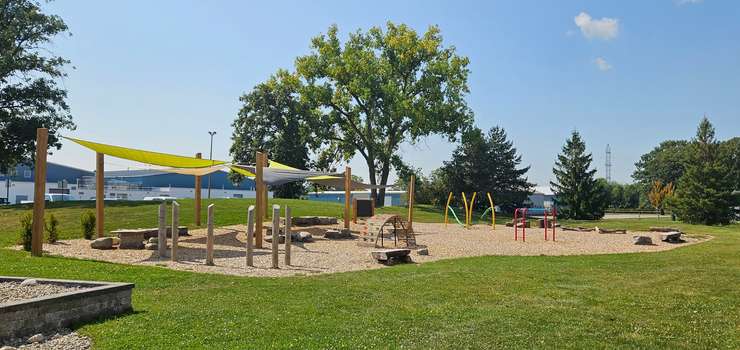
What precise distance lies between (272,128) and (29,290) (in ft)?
125

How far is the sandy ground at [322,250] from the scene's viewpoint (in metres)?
10.6

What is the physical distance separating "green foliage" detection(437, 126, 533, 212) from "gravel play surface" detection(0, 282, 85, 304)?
115 feet

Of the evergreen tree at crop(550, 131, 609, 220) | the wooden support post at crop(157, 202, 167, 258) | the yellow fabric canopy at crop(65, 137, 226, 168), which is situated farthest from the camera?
the evergreen tree at crop(550, 131, 609, 220)

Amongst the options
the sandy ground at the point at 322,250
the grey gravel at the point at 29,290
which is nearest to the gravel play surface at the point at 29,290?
the grey gravel at the point at 29,290

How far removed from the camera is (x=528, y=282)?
8578 mm

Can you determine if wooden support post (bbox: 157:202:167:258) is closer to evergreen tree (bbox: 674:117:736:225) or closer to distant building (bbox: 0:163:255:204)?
evergreen tree (bbox: 674:117:736:225)

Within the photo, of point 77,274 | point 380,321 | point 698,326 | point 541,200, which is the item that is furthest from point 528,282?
point 541,200

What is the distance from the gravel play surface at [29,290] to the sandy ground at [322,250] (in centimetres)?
334

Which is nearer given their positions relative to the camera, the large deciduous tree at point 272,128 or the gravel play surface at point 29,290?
the gravel play surface at point 29,290

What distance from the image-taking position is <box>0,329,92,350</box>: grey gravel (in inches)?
192

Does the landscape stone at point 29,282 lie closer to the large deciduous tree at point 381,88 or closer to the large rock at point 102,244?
the large rock at point 102,244

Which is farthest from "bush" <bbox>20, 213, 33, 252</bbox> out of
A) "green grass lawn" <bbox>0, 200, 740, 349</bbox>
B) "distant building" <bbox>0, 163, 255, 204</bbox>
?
"distant building" <bbox>0, 163, 255, 204</bbox>

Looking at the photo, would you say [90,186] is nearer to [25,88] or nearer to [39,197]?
[25,88]

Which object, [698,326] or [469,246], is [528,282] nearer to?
[698,326]
